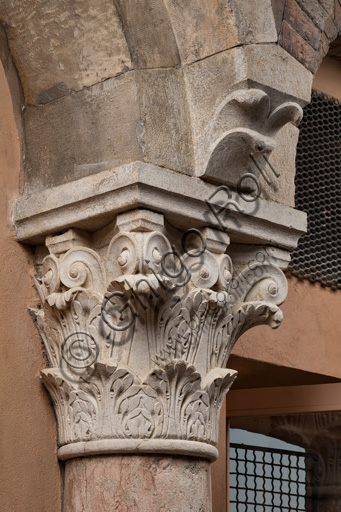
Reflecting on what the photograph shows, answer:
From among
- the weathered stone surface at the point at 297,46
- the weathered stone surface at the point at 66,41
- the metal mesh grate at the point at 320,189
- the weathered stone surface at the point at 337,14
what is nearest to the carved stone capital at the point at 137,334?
the weathered stone surface at the point at 66,41

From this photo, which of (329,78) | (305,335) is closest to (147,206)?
(305,335)

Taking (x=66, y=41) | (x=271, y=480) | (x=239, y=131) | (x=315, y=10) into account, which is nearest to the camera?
(x=239, y=131)

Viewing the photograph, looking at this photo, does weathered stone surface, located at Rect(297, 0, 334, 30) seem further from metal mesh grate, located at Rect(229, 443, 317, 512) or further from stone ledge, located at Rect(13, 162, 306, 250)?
metal mesh grate, located at Rect(229, 443, 317, 512)

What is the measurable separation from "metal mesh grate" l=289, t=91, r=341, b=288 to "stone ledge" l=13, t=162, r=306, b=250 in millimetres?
1162

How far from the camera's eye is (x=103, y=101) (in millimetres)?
2797

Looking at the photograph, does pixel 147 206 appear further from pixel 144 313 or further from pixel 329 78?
pixel 329 78

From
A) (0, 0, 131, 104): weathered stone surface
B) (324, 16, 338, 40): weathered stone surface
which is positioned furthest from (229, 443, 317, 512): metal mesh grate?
(0, 0, 131, 104): weathered stone surface

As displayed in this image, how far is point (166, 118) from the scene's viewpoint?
2771mm

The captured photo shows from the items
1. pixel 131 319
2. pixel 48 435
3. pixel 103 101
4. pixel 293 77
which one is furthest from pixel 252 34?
pixel 48 435

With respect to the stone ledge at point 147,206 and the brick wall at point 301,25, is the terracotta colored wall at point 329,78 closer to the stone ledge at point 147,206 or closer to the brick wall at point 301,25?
the brick wall at point 301,25

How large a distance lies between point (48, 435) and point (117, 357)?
311mm

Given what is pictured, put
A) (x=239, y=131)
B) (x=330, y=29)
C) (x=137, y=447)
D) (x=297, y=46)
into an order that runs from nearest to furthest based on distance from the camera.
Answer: (x=137, y=447), (x=239, y=131), (x=297, y=46), (x=330, y=29)

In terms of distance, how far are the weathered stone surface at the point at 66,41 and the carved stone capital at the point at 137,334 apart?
46 centimetres

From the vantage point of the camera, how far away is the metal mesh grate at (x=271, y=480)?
415 centimetres
